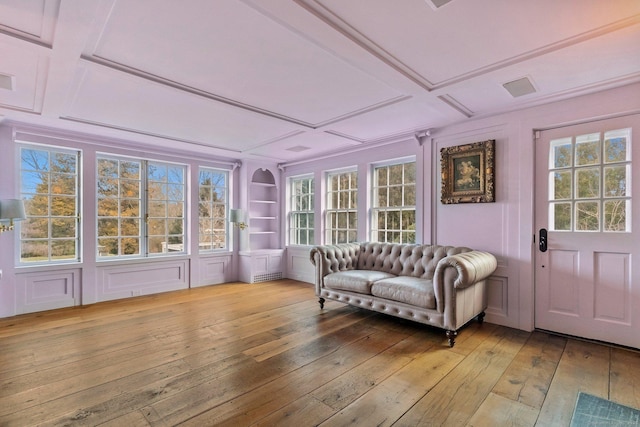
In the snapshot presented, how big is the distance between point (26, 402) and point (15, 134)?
3.63 metres

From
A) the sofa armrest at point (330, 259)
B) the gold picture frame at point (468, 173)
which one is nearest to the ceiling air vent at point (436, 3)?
the gold picture frame at point (468, 173)

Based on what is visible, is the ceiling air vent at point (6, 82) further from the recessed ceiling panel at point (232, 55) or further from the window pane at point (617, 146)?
the window pane at point (617, 146)

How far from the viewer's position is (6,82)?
282 cm

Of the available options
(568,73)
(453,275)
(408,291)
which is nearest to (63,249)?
(408,291)

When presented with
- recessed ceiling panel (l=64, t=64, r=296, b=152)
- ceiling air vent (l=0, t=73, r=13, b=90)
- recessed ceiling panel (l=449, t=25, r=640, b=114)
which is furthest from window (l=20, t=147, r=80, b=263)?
recessed ceiling panel (l=449, t=25, r=640, b=114)

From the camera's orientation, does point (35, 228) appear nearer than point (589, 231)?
No

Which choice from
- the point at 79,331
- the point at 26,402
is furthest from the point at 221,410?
the point at 79,331

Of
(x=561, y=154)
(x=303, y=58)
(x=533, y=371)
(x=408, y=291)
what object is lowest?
(x=533, y=371)

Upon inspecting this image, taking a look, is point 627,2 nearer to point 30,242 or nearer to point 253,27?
point 253,27

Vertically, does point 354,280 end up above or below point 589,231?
below

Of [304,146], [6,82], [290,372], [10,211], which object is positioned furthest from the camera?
[304,146]

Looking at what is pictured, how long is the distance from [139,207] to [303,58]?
4.19 metres

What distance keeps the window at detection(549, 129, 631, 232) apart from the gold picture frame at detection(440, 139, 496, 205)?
59cm

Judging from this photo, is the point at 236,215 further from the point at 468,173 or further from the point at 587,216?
the point at 587,216
